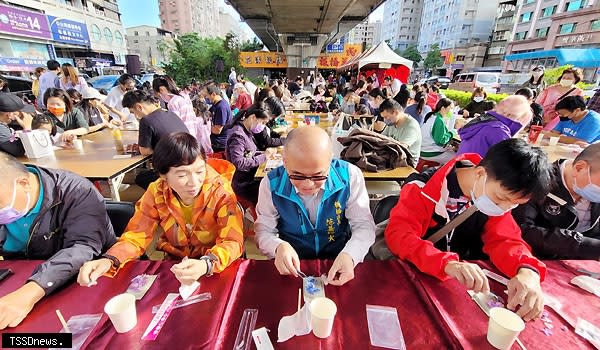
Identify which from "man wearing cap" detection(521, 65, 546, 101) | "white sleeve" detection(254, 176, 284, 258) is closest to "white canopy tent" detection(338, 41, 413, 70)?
Result: "man wearing cap" detection(521, 65, 546, 101)

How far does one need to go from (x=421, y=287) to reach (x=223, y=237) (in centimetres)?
95

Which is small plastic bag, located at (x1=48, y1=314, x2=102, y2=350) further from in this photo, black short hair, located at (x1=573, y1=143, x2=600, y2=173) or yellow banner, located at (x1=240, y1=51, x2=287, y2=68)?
yellow banner, located at (x1=240, y1=51, x2=287, y2=68)

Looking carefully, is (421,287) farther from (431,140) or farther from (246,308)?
(431,140)

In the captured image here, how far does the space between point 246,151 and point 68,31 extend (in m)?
27.4

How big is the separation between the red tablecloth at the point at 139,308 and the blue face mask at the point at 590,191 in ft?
6.32

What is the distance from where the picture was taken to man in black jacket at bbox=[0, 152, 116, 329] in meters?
1.11

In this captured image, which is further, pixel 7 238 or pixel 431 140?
pixel 431 140

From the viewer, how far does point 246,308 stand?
39.2 inches

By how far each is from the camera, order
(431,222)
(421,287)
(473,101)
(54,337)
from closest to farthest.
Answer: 1. (54,337)
2. (421,287)
3. (431,222)
4. (473,101)

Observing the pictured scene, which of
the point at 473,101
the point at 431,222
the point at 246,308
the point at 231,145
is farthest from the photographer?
the point at 473,101

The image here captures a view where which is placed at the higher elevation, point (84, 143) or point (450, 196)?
point (450, 196)

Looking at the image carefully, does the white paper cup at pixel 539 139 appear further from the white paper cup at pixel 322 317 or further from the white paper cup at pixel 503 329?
the white paper cup at pixel 322 317

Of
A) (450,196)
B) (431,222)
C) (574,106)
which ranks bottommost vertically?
(431,222)

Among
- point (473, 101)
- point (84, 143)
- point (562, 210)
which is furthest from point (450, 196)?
point (473, 101)
